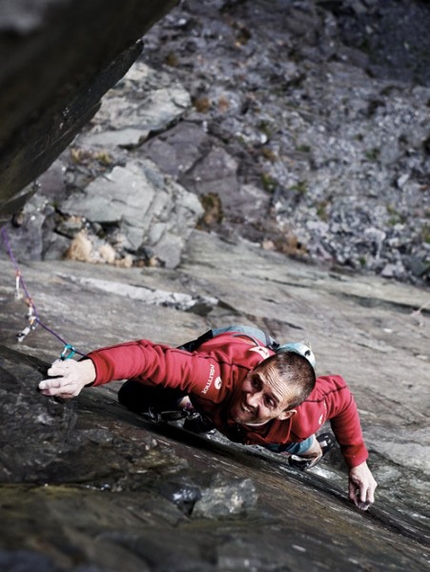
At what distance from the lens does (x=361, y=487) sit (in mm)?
4340

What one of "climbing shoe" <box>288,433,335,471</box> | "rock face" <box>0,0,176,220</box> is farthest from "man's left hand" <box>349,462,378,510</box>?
"rock face" <box>0,0,176,220</box>

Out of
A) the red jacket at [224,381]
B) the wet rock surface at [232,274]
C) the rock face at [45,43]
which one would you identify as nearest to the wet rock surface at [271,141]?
the wet rock surface at [232,274]

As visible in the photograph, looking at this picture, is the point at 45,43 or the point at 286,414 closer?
the point at 45,43

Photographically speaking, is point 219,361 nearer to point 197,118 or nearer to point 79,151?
point 79,151

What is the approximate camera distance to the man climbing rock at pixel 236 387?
346cm

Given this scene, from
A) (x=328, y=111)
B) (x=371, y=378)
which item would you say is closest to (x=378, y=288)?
(x=371, y=378)

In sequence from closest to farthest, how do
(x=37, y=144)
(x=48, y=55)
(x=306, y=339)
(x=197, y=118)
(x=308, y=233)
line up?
(x=48, y=55) → (x=37, y=144) → (x=306, y=339) → (x=308, y=233) → (x=197, y=118)

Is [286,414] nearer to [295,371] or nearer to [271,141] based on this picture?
[295,371]

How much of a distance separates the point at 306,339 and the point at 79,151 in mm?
6946

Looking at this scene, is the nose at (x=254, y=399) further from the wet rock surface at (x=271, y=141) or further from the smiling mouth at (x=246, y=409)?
the wet rock surface at (x=271, y=141)

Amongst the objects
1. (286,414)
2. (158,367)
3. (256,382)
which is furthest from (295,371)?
(158,367)

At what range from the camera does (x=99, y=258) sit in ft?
39.7

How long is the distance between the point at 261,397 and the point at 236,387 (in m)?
0.22

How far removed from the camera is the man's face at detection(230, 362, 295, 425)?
371 cm
